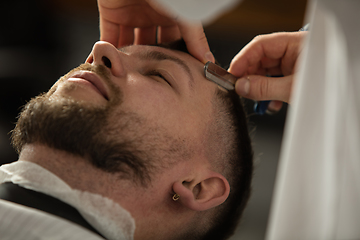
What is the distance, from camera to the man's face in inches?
30.4

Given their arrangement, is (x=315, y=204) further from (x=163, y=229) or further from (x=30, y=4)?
(x=30, y=4)

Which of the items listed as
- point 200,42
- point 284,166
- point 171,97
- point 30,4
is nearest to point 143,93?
point 171,97

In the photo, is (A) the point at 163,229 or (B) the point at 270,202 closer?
(A) the point at 163,229

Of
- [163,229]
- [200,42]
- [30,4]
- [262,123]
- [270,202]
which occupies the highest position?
[200,42]

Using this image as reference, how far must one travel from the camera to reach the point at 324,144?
424 mm

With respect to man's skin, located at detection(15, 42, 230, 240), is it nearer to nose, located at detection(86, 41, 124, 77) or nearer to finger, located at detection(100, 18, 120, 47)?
nose, located at detection(86, 41, 124, 77)

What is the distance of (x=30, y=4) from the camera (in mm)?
2250

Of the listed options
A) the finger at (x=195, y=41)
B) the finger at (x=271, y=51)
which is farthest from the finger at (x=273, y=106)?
the finger at (x=195, y=41)

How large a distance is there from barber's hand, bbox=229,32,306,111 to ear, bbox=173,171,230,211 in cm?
33

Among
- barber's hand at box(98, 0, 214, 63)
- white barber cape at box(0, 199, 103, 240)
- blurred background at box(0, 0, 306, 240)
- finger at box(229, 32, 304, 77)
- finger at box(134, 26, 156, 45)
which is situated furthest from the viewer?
blurred background at box(0, 0, 306, 240)

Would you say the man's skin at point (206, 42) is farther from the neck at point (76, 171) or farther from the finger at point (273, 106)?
the neck at point (76, 171)

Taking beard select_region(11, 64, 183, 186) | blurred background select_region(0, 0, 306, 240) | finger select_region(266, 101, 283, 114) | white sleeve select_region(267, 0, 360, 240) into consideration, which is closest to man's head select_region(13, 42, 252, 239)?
beard select_region(11, 64, 183, 186)

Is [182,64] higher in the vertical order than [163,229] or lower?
higher

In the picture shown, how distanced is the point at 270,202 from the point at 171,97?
958mm
